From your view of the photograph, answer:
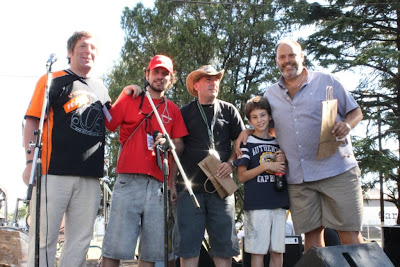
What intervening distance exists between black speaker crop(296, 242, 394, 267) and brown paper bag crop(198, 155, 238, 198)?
115 cm

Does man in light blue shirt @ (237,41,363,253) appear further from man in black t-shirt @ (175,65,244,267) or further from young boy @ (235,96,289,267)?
man in black t-shirt @ (175,65,244,267)

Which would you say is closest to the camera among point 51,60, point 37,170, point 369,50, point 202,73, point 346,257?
point 346,257

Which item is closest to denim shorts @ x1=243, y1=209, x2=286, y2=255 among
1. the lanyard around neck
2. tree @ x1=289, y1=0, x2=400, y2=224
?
the lanyard around neck

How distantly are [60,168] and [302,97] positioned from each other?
2.00 meters

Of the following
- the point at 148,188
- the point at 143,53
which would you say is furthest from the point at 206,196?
the point at 143,53

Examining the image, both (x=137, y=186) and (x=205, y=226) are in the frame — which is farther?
(x=205, y=226)

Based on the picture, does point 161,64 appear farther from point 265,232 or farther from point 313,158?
point 265,232

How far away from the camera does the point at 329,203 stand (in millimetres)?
3344

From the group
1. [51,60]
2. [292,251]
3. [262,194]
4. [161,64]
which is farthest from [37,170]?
[292,251]

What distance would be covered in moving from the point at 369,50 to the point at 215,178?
40.9ft

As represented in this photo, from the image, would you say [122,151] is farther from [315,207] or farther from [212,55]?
[212,55]

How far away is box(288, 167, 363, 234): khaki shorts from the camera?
325cm

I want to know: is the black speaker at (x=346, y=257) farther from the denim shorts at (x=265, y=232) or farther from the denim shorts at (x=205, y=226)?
the denim shorts at (x=205, y=226)

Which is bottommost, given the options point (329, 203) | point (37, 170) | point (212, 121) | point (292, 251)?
point (292, 251)
